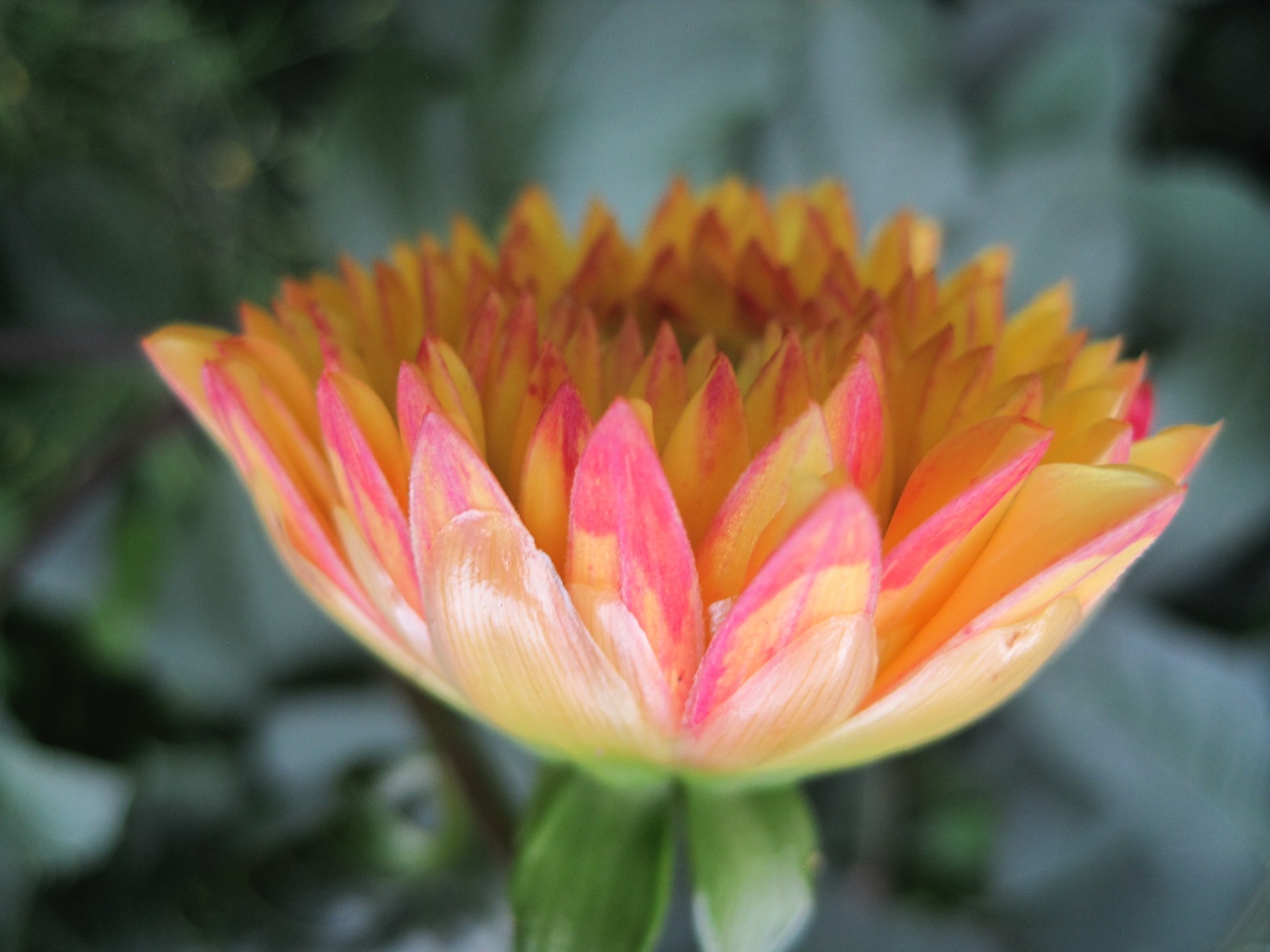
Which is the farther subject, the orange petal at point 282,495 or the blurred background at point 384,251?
the blurred background at point 384,251

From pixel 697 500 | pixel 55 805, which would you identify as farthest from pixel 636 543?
pixel 55 805

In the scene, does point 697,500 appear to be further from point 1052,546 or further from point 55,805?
point 55,805

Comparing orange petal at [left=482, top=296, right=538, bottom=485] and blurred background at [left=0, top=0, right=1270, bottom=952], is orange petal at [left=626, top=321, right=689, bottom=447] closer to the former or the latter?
orange petal at [left=482, top=296, right=538, bottom=485]

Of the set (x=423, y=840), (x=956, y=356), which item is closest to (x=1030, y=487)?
(x=956, y=356)

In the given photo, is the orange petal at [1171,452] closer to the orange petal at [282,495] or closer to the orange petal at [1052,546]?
the orange petal at [1052,546]

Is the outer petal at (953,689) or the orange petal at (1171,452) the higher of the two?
the orange petal at (1171,452)

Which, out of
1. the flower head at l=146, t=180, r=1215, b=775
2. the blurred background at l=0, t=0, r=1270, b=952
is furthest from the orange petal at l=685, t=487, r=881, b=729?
the blurred background at l=0, t=0, r=1270, b=952

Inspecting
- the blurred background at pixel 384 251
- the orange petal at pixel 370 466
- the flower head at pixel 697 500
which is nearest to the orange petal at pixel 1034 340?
the flower head at pixel 697 500
